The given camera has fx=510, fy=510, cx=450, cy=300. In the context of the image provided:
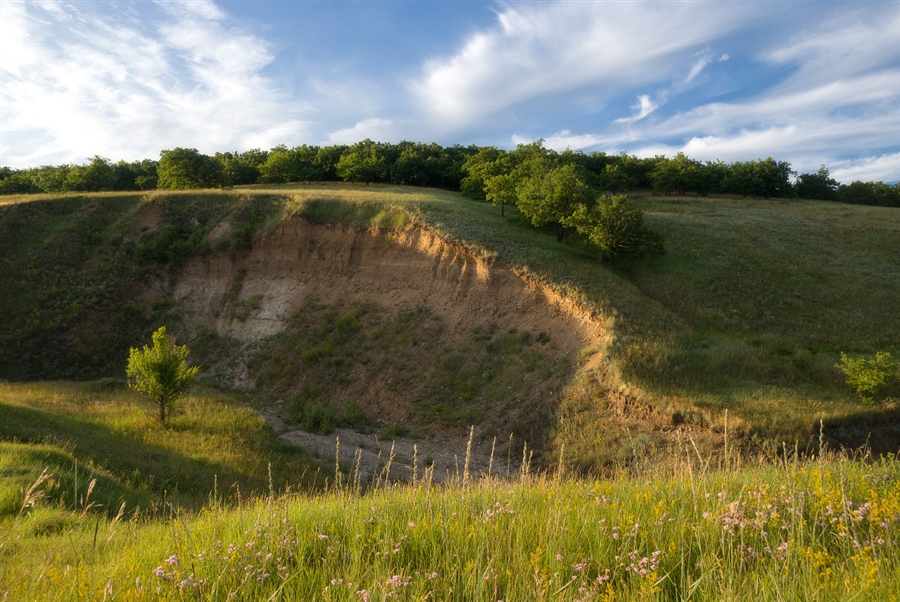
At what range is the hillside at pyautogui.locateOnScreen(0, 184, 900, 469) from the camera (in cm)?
1816

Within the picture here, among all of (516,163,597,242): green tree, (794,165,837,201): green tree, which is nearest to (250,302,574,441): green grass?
(516,163,597,242): green tree

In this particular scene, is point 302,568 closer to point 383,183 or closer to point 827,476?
point 827,476

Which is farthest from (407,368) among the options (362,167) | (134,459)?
(362,167)

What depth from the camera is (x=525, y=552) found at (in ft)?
13.5

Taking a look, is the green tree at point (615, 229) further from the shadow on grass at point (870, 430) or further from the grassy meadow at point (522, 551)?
the grassy meadow at point (522, 551)

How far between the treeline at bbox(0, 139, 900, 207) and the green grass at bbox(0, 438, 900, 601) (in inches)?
1724

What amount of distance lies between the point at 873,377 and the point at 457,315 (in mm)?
15651

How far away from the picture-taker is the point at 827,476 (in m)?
5.35

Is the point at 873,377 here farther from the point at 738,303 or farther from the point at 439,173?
the point at 439,173

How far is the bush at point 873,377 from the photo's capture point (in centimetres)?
1630

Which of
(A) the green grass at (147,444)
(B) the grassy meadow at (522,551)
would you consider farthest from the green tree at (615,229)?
(B) the grassy meadow at (522,551)

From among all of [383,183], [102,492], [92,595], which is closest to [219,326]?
[102,492]

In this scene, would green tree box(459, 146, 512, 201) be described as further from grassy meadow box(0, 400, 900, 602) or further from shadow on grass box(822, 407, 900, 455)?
grassy meadow box(0, 400, 900, 602)

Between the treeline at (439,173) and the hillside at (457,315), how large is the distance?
17.6m
